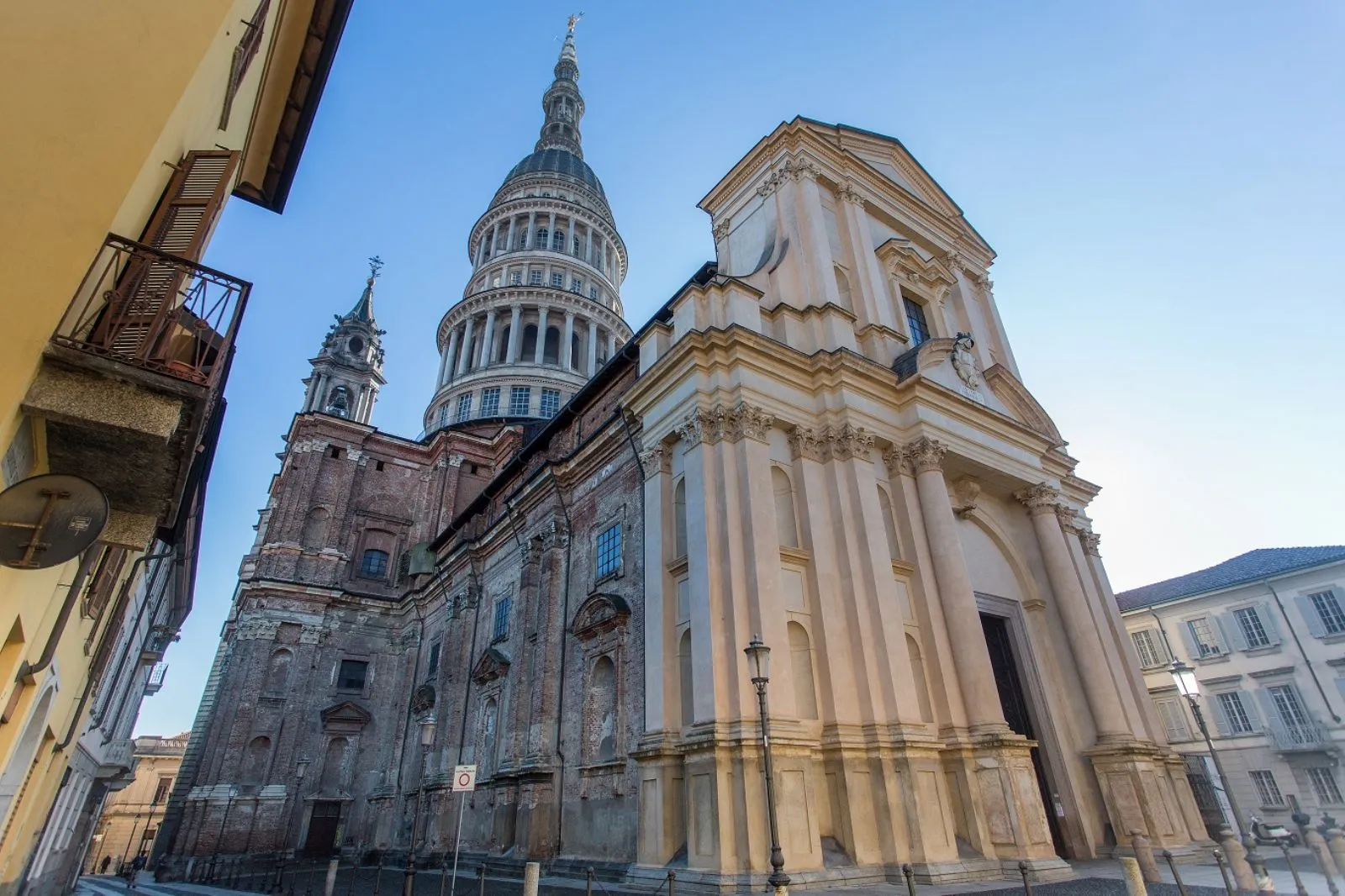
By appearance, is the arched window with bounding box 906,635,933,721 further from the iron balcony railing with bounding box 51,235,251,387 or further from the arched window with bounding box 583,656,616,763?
the iron balcony railing with bounding box 51,235,251,387

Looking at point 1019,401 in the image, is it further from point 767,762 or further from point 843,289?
point 767,762

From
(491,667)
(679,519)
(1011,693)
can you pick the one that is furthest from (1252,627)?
(491,667)

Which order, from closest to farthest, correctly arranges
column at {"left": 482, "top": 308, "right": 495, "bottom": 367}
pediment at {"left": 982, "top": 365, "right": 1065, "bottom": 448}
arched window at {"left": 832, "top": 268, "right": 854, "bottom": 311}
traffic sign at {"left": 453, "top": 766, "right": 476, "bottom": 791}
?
1. traffic sign at {"left": 453, "top": 766, "right": 476, "bottom": 791}
2. arched window at {"left": 832, "top": 268, "right": 854, "bottom": 311}
3. pediment at {"left": 982, "top": 365, "right": 1065, "bottom": 448}
4. column at {"left": 482, "top": 308, "right": 495, "bottom": 367}

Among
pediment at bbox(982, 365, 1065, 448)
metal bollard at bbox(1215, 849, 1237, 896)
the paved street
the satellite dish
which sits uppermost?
pediment at bbox(982, 365, 1065, 448)

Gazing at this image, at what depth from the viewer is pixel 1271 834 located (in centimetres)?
1006

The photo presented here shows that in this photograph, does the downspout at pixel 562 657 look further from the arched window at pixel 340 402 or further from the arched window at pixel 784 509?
the arched window at pixel 340 402

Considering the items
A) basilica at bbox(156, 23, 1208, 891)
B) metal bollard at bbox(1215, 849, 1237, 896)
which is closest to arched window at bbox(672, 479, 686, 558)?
basilica at bbox(156, 23, 1208, 891)

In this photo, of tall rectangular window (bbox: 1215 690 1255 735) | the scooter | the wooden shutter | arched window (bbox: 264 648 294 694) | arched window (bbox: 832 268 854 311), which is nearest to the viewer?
the wooden shutter

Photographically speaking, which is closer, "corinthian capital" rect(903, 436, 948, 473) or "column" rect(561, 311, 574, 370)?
"corinthian capital" rect(903, 436, 948, 473)

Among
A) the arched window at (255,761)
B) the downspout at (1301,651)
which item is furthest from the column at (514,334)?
the downspout at (1301,651)

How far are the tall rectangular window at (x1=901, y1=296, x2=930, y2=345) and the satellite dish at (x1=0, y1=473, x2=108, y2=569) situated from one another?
20330 mm

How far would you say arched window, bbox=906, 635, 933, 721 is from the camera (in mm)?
13797

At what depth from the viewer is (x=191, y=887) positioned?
21.1m

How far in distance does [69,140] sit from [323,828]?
98.3 feet
